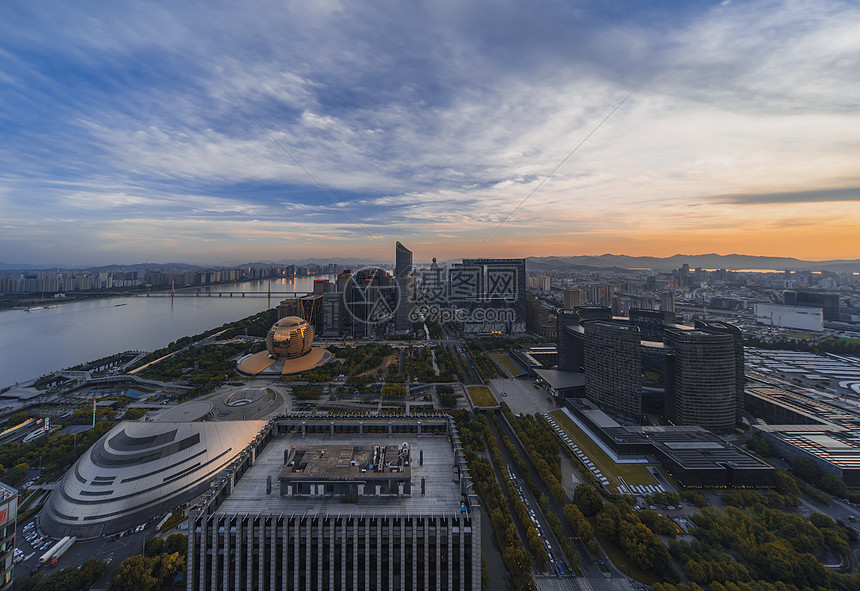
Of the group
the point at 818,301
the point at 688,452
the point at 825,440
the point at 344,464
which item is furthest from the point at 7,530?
Result: the point at 818,301

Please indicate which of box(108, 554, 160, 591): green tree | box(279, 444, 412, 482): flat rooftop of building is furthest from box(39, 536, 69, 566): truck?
box(279, 444, 412, 482): flat rooftop of building

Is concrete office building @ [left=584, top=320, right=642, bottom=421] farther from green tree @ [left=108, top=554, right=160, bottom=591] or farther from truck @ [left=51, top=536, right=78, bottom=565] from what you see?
truck @ [left=51, top=536, right=78, bottom=565]

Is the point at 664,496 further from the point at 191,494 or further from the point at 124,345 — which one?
the point at 124,345

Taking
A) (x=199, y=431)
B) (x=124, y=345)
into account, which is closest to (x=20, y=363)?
(x=124, y=345)

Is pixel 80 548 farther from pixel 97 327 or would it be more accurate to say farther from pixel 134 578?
pixel 97 327

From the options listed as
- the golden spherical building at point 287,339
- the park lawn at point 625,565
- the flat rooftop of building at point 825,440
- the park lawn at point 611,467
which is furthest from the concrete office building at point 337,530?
the golden spherical building at point 287,339
